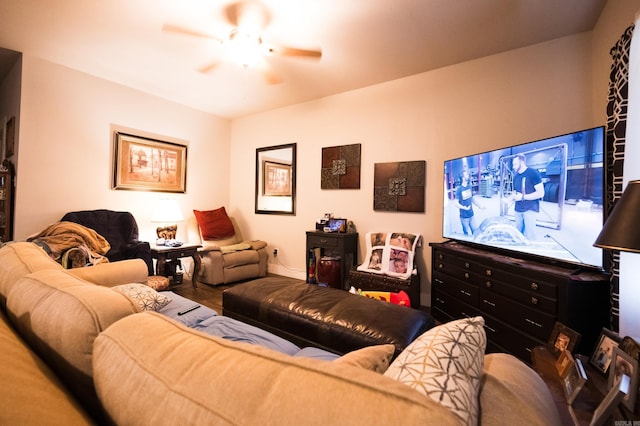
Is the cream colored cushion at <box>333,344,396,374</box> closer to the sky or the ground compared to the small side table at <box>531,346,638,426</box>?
closer to the sky

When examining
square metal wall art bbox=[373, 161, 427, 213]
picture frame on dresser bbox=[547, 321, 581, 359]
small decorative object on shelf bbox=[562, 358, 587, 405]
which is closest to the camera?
small decorative object on shelf bbox=[562, 358, 587, 405]

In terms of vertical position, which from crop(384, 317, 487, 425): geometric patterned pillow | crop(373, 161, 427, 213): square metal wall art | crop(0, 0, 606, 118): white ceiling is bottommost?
crop(384, 317, 487, 425): geometric patterned pillow

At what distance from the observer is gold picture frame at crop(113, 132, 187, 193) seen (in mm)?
3602

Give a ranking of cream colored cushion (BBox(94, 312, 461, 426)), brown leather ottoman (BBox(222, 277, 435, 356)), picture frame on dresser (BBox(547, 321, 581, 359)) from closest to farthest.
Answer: cream colored cushion (BBox(94, 312, 461, 426)), picture frame on dresser (BBox(547, 321, 581, 359)), brown leather ottoman (BBox(222, 277, 435, 356))

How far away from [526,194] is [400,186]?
146 centimetres

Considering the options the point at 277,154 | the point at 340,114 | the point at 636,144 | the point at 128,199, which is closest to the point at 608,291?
the point at 636,144

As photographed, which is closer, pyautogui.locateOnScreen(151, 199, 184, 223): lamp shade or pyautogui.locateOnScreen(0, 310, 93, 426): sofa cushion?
pyautogui.locateOnScreen(0, 310, 93, 426): sofa cushion

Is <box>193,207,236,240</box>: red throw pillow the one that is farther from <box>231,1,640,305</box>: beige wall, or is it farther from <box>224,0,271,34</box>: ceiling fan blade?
A: <box>224,0,271,34</box>: ceiling fan blade

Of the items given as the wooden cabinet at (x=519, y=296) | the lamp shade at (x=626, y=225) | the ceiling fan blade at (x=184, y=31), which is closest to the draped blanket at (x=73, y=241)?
the ceiling fan blade at (x=184, y=31)

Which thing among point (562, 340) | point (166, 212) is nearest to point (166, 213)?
point (166, 212)

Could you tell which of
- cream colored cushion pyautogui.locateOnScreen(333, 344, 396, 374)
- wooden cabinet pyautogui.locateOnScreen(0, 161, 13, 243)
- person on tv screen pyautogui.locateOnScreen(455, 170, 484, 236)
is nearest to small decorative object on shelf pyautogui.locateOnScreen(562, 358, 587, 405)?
cream colored cushion pyautogui.locateOnScreen(333, 344, 396, 374)

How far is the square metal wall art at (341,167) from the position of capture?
3689mm

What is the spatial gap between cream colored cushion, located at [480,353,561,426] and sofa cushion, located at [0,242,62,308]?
1361mm

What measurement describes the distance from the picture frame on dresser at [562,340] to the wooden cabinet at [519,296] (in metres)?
0.70
